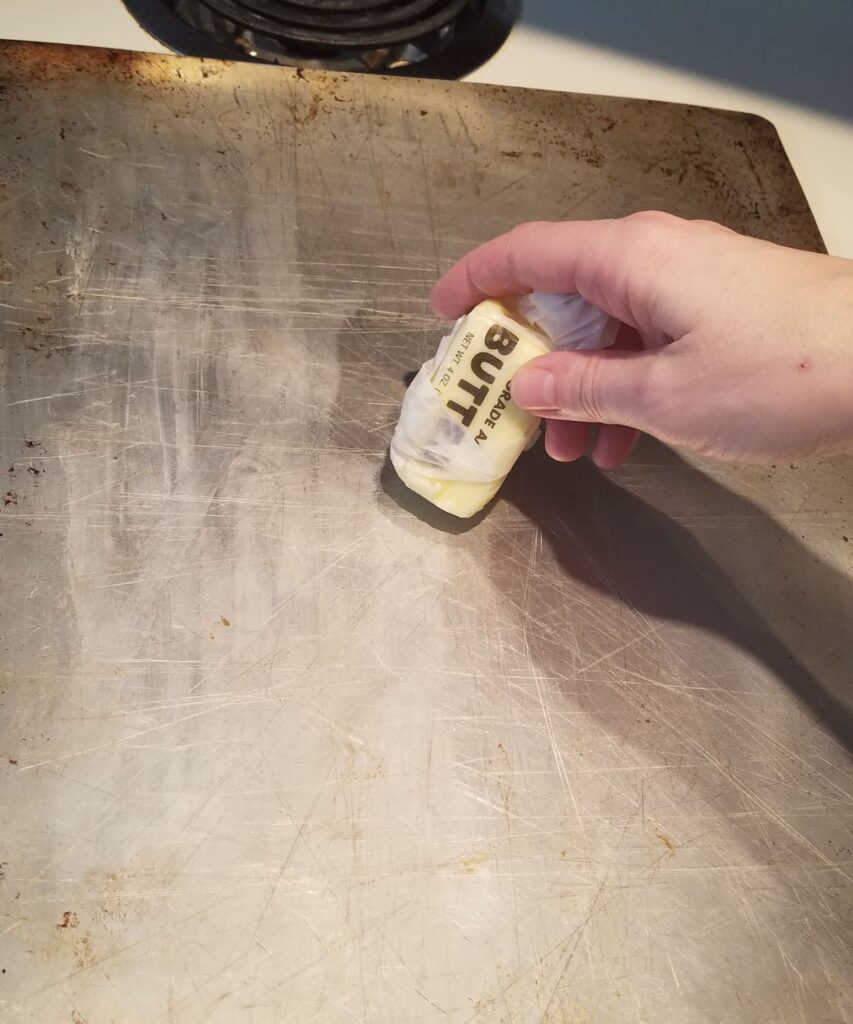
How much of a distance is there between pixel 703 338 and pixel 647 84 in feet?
2.11

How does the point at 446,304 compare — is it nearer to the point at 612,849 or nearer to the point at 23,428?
the point at 23,428

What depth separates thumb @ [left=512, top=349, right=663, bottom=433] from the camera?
2.18ft

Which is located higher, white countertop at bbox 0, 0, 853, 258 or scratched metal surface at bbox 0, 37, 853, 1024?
white countertop at bbox 0, 0, 853, 258

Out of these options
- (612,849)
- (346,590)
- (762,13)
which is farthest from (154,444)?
(762,13)

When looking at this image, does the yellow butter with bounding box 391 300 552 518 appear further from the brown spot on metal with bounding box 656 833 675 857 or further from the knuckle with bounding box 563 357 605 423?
the brown spot on metal with bounding box 656 833 675 857

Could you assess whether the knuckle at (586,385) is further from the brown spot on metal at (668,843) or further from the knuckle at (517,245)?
the brown spot on metal at (668,843)

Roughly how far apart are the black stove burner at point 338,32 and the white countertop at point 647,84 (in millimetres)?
28

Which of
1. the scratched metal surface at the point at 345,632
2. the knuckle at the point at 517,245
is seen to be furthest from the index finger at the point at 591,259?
the scratched metal surface at the point at 345,632

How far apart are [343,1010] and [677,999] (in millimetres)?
272

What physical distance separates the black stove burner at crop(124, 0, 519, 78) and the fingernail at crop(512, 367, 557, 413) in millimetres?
529

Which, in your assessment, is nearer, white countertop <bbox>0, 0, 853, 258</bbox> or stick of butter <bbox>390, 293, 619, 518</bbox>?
stick of butter <bbox>390, 293, 619, 518</bbox>

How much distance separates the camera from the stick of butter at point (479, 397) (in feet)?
2.40

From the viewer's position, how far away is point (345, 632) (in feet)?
2.57

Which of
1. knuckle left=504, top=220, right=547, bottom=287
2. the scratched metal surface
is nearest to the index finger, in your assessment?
knuckle left=504, top=220, right=547, bottom=287
